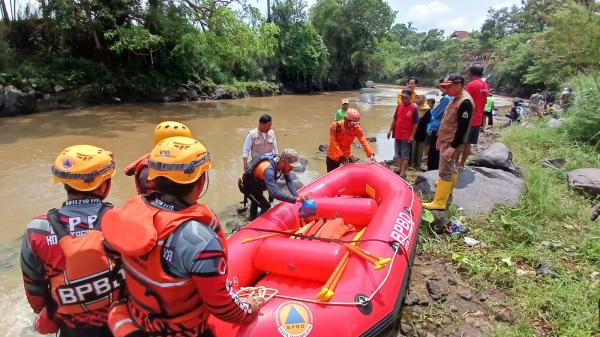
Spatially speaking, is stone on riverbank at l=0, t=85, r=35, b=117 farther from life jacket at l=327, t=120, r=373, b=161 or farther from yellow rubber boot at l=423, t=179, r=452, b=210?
yellow rubber boot at l=423, t=179, r=452, b=210

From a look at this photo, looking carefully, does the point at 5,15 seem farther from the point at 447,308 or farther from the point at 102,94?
the point at 447,308

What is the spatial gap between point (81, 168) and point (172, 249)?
23.3 inches

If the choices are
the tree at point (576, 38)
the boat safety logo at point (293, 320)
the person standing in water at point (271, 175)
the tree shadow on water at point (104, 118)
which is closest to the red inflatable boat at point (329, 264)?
the boat safety logo at point (293, 320)

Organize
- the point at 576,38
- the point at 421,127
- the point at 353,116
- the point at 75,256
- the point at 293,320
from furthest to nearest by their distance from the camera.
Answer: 1. the point at 576,38
2. the point at 421,127
3. the point at 353,116
4. the point at 293,320
5. the point at 75,256

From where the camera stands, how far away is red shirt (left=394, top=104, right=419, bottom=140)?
536 centimetres

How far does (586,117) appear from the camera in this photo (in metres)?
6.76

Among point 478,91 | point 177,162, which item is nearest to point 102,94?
point 478,91

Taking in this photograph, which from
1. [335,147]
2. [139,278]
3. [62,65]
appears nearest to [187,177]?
[139,278]

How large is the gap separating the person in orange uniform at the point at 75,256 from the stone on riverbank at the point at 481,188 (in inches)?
139

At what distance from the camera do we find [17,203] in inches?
206

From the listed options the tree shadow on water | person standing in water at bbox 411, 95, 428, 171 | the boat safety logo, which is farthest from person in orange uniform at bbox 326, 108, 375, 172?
the tree shadow on water

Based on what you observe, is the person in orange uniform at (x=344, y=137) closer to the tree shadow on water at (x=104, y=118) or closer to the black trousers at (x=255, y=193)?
the black trousers at (x=255, y=193)

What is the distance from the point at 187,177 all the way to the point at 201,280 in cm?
34

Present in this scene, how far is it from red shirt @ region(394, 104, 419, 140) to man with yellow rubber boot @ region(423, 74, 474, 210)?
4.61 ft
